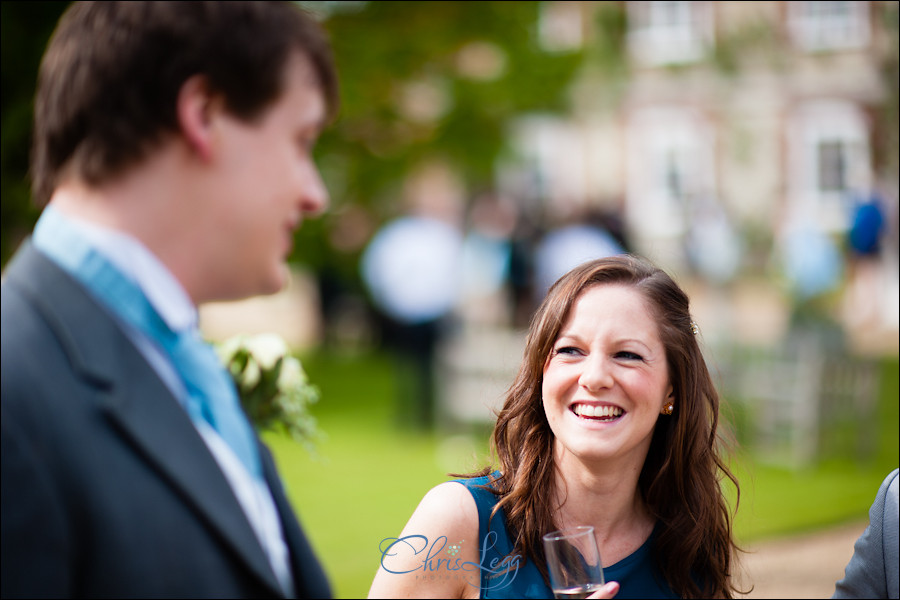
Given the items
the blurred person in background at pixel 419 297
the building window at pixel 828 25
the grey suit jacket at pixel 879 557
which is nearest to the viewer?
the grey suit jacket at pixel 879 557

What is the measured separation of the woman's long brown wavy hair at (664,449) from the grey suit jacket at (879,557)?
37 cm

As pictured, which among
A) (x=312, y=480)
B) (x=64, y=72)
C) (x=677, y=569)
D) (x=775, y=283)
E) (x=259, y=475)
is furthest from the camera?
(x=775, y=283)

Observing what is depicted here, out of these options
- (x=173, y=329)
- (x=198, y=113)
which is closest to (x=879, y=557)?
(x=173, y=329)

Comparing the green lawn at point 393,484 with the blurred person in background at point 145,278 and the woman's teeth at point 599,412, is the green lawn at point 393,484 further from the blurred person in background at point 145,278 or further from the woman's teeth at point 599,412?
the blurred person in background at point 145,278

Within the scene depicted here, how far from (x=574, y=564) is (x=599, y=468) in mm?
492

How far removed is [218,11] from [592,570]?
136 cm

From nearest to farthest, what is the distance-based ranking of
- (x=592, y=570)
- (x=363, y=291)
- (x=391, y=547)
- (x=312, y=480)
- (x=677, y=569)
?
(x=592, y=570) < (x=391, y=547) < (x=677, y=569) < (x=312, y=480) < (x=363, y=291)

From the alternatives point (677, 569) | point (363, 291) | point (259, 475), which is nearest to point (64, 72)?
point (259, 475)

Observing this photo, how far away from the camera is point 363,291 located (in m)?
18.8

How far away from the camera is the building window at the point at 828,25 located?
24.2m

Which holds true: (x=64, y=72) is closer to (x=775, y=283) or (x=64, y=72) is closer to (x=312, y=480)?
(x=312, y=480)

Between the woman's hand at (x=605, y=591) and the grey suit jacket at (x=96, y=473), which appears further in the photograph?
the woman's hand at (x=605, y=591)

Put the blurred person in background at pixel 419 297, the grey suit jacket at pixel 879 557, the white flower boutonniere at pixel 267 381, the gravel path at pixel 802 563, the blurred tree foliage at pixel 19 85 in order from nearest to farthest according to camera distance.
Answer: the grey suit jacket at pixel 879 557 < the white flower boutonniere at pixel 267 381 < the gravel path at pixel 802 563 < the blurred tree foliage at pixel 19 85 < the blurred person in background at pixel 419 297

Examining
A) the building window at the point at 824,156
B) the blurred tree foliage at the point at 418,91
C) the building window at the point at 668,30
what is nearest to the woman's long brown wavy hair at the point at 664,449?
the blurred tree foliage at the point at 418,91
